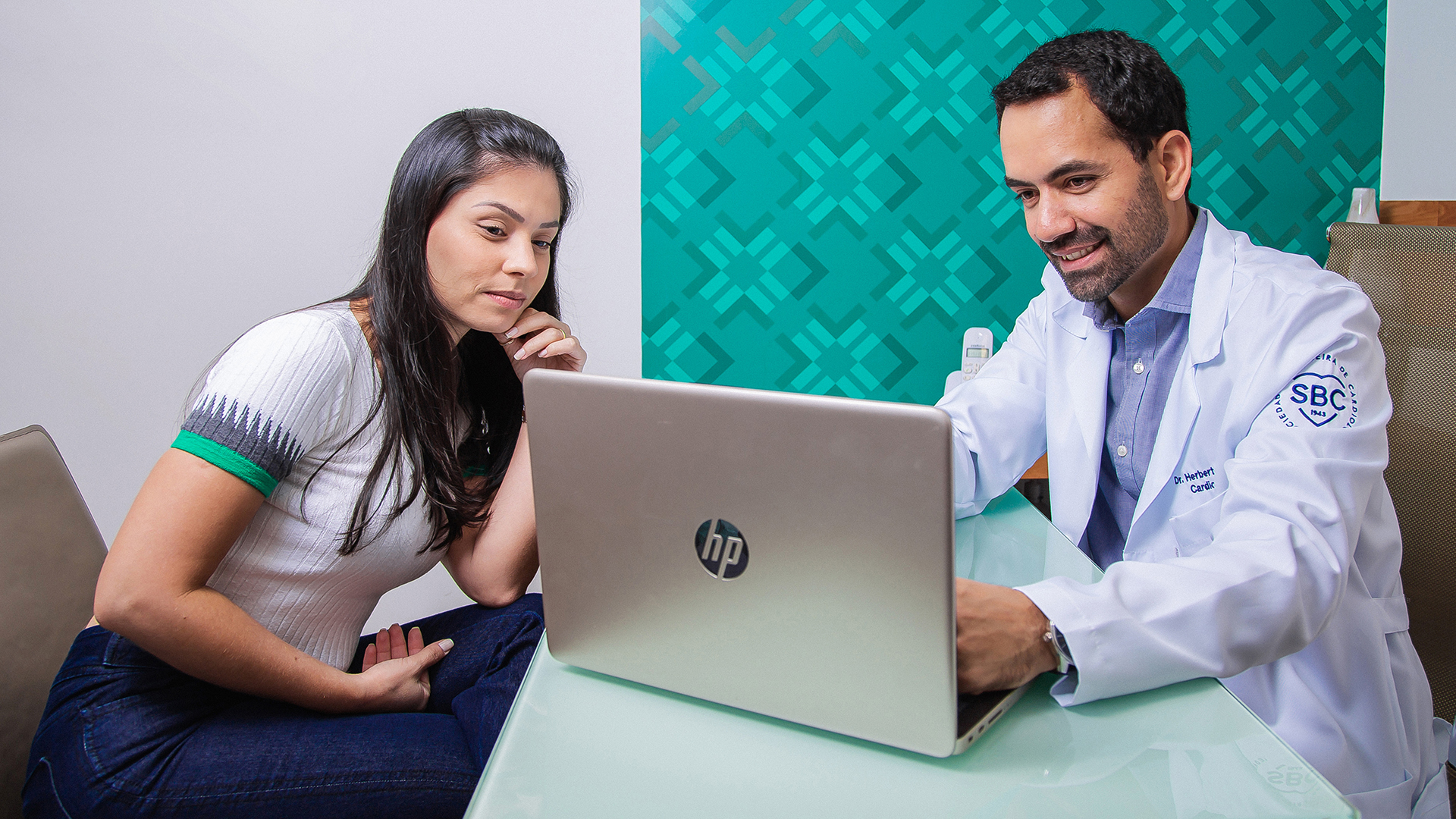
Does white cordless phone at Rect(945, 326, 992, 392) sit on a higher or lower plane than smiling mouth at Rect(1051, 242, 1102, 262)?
lower

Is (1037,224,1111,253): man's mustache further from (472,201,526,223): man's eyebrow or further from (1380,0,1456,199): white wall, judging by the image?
(1380,0,1456,199): white wall

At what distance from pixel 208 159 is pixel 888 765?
2192 mm

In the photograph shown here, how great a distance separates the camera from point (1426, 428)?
1.52m

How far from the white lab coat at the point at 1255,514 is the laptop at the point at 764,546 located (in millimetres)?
179

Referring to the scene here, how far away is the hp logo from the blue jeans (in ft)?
1.68

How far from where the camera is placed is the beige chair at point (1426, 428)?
57.4 inches

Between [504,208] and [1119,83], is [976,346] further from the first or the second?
[504,208]

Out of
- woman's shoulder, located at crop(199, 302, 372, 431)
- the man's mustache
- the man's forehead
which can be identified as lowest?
the man's mustache

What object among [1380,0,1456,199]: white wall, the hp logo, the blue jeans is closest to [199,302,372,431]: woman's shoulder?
the blue jeans

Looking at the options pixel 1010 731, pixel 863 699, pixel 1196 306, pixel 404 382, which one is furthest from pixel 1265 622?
pixel 404 382

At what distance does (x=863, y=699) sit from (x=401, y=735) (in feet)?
2.12

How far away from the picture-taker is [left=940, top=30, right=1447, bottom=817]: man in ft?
2.49

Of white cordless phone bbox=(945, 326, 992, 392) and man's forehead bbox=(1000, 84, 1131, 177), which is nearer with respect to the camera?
man's forehead bbox=(1000, 84, 1131, 177)

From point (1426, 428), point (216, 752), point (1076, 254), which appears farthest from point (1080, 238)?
point (216, 752)
